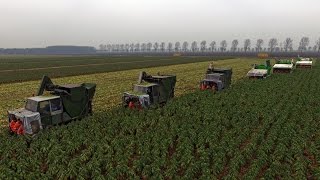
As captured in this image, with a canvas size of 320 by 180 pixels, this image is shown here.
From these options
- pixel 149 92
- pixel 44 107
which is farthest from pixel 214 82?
pixel 44 107

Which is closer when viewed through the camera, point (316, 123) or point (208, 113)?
point (316, 123)

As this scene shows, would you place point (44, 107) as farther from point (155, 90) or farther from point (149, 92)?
point (155, 90)

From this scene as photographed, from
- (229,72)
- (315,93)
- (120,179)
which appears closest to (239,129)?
(120,179)

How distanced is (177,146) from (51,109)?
6.86 metres

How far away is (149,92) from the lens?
75.7 ft

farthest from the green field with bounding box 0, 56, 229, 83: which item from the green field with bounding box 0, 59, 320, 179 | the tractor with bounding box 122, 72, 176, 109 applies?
the green field with bounding box 0, 59, 320, 179

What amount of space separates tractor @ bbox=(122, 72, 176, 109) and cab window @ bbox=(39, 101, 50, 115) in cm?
654

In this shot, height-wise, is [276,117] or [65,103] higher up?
[65,103]

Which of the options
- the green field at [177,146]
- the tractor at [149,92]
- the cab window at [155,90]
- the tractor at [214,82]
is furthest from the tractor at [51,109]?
the tractor at [214,82]

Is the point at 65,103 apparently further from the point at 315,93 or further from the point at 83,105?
the point at 315,93

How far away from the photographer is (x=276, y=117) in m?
20.1

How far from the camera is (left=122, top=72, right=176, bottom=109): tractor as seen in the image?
72.0ft

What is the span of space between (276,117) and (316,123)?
2.31 m

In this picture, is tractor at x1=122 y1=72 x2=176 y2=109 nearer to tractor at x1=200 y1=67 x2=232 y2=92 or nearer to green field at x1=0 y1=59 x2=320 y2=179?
green field at x1=0 y1=59 x2=320 y2=179
